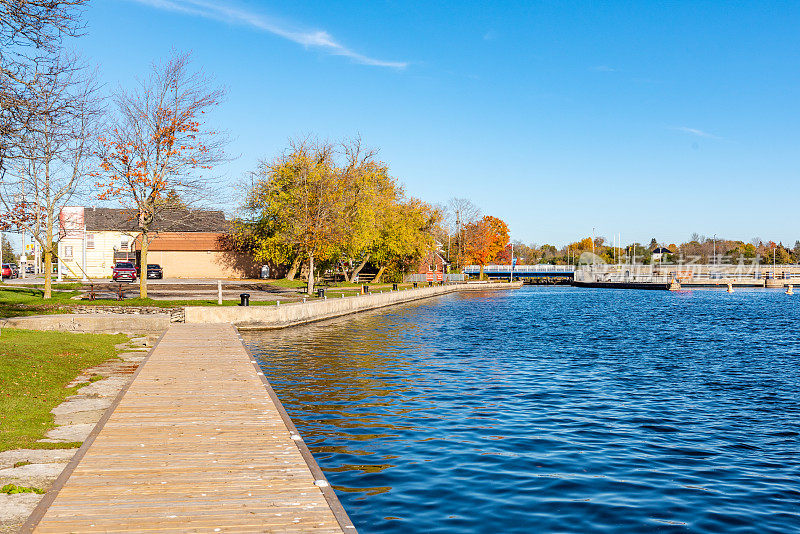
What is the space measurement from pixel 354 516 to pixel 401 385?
10663 mm

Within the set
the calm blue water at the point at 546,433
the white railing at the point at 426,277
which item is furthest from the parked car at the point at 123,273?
the white railing at the point at 426,277

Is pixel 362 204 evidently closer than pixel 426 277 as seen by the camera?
Yes

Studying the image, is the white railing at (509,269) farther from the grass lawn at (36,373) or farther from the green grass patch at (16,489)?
the green grass patch at (16,489)

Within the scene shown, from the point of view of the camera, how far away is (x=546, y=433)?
47.9 ft

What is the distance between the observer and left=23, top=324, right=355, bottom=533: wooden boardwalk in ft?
22.3

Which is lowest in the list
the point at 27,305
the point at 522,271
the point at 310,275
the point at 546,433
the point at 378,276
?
the point at 546,433

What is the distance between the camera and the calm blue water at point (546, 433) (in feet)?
32.7

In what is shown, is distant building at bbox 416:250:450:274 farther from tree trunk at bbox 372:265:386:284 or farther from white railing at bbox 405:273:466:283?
tree trunk at bbox 372:265:386:284

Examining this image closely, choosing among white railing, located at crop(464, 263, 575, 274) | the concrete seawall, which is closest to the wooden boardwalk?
the concrete seawall

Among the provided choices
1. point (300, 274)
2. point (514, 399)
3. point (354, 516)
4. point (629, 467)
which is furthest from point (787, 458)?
point (300, 274)

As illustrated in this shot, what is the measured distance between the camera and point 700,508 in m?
10.1

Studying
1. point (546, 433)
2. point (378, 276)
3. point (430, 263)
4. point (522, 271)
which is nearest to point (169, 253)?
point (378, 276)

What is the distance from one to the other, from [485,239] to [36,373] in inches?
5186

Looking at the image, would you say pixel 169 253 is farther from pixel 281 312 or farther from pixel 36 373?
pixel 36 373
